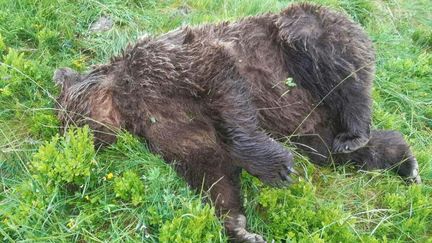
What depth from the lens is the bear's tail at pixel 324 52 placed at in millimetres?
3689

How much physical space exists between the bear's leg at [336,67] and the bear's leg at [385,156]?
0.20 meters

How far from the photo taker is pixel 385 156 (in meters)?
3.90

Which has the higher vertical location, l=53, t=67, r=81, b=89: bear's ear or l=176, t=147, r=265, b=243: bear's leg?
l=53, t=67, r=81, b=89: bear's ear

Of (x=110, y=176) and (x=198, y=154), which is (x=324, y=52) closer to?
(x=198, y=154)

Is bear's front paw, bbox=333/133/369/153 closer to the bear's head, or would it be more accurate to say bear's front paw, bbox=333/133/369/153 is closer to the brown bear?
the brown bear

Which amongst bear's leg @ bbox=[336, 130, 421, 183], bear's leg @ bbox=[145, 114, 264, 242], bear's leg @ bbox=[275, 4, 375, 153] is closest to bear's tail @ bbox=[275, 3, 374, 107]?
bear's leg @ bbox=[275, 4, 375, 153]

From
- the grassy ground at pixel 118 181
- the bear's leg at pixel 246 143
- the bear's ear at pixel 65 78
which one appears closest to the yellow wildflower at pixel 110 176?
the grassy ground at pixel 118 181

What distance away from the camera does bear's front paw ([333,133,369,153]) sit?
3713mm

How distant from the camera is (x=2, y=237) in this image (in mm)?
2861

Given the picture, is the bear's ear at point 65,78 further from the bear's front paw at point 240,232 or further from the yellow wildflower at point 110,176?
the bear's front paw at point 240,232

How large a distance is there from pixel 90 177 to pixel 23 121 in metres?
1.02

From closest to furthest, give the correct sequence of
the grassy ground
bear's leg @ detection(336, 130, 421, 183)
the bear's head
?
the grassy ground
the bear's head
bear's leg @ detection(336, 130, 421, 183)

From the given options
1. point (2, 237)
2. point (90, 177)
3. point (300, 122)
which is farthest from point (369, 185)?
point (2, 237)

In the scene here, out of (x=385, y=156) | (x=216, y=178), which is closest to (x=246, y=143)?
(x=216, y=178)
